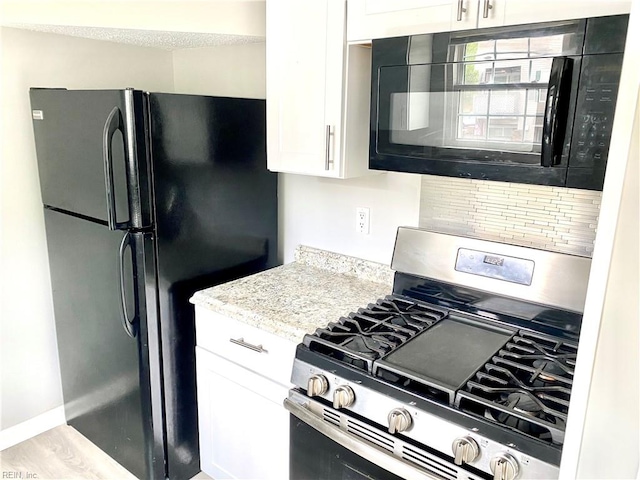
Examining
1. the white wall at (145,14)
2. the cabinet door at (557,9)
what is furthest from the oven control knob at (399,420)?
the white wall at (145,14)

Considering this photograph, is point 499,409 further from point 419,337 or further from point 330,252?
point 330,252

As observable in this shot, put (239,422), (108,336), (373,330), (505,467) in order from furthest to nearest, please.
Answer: (108,336), (239,422), (373,330), (505,467)

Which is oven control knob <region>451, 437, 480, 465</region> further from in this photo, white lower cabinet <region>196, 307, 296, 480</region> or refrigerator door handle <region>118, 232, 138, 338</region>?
refrigerator door handle <region>118, 232, 138, 338</region>

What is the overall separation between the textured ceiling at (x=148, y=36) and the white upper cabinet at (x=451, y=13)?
64 cm

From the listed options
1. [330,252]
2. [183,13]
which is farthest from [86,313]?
[183,13]

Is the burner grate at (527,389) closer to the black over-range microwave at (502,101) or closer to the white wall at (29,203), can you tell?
the black over-range microwave at (502,101)


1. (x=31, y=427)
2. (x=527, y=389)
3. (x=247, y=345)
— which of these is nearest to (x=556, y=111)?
(x=527, y=389)

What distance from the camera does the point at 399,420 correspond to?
1275mm

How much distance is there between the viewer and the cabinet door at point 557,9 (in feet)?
3.86

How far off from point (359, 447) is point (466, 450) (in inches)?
12.4

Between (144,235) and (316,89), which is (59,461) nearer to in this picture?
(144,235)

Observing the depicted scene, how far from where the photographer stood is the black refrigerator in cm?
178

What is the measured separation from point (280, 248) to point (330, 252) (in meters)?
0.33

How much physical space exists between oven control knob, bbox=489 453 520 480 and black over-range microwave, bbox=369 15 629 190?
672mm
